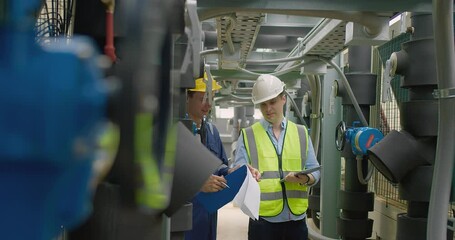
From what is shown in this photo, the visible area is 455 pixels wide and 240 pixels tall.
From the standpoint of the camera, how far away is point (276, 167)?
2352mm

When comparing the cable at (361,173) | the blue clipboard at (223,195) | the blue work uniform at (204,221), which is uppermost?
the blue clipboard at (223,195)

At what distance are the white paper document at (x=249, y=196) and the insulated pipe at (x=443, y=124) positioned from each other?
2.97 ft

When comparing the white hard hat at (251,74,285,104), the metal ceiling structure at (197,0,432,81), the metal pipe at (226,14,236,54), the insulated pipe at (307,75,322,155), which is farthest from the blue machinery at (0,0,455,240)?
the insulated pipe at (307,75,322,155)

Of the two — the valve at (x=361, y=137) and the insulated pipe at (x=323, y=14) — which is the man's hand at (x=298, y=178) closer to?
the valve at (x=361, y=137)

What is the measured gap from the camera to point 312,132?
3.66 meters

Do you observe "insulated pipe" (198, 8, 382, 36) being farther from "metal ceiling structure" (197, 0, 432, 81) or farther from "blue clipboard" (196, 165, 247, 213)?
"blue clipboard" (196, 165, 247, 213)

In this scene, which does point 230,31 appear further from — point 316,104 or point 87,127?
point 87,127

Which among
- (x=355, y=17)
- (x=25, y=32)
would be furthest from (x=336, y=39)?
(x=25, y=32)

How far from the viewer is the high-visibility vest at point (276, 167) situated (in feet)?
7.59

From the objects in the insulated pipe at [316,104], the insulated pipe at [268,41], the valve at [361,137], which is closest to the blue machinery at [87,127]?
the valve at [361,137]

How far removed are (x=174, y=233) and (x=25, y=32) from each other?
94cm

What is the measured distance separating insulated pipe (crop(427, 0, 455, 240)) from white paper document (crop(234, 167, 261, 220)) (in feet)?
2.97

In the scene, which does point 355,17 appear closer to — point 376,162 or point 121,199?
point 376,162

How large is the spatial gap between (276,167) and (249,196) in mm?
472
